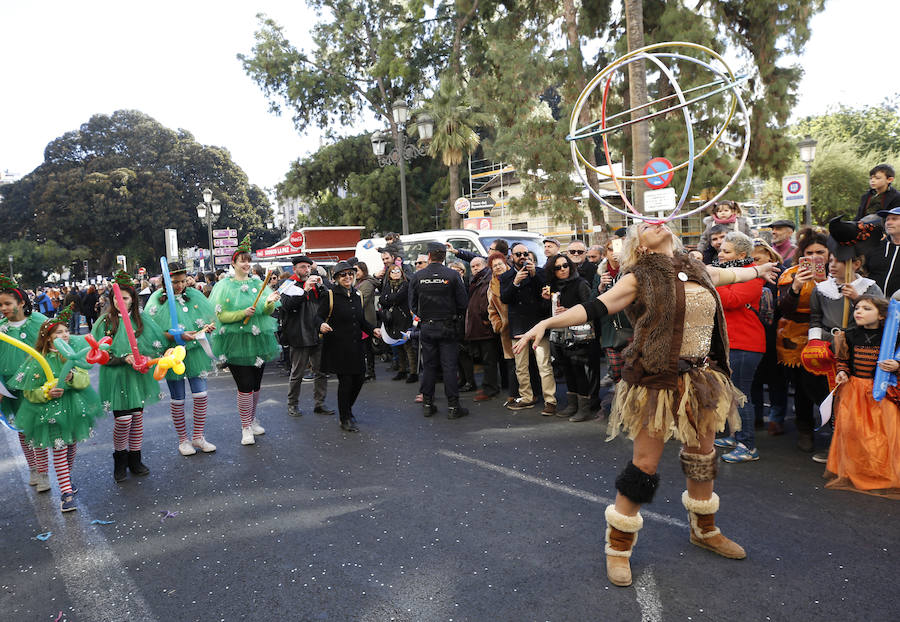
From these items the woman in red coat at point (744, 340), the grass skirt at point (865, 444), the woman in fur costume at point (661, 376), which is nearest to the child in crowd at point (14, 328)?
the woman in fur costume at point (661, 376)

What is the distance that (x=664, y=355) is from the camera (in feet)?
11.0

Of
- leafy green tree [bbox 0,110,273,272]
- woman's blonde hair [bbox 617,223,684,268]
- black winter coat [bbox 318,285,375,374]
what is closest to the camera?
woman's blonde hair [bbox 617,223,684,268]

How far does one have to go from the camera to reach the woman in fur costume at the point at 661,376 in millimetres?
3342

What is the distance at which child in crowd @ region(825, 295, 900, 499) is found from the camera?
450cm

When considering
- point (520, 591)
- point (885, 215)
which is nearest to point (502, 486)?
point (520, 591)

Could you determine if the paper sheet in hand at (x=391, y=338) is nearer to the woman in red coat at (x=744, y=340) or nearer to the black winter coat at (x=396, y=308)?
the black winter coat at (x=396, y=308)

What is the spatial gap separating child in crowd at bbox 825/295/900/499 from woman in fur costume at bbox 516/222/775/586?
1.73 meters

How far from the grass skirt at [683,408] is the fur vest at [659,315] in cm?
7

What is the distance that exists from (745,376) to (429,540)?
312 cm

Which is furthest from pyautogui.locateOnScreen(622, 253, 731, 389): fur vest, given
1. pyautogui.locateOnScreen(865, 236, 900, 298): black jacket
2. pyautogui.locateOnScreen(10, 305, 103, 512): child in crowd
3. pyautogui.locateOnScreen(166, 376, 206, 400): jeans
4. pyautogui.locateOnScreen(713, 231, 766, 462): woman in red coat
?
pyautogui.locateOnScreen(166, 376, 206, 400): jeans

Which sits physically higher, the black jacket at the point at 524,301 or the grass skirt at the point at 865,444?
the black jacket at the point at 524,301

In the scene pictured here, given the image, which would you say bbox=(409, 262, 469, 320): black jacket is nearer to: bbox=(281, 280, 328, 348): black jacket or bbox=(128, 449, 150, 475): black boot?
bbox=(281, 280, 328, 348): black jacket

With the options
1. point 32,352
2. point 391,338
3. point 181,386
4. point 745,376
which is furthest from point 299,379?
point 745,376

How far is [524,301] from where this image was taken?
772cm
